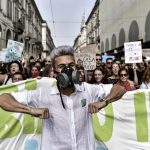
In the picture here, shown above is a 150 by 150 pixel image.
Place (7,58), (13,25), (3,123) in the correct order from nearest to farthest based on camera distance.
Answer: (3,123) → (7,58) → (13,25)

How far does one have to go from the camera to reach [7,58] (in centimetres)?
1076

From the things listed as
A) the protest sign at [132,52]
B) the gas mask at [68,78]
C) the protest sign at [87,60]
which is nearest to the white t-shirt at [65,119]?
the gas mask at [68,78]

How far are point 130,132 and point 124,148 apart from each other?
0.21 metres

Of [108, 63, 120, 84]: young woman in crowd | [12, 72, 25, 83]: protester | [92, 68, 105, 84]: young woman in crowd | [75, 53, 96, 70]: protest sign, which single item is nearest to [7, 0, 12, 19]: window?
[75, 53, 96, 70]: protest sign

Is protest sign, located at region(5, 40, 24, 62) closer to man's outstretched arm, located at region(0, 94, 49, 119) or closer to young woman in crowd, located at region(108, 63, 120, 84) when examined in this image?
young woman in crowd, located at region(108, 63, 120, 84)

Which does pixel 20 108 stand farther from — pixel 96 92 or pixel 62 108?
pixel 96 92

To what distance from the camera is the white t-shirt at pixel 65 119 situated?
267 cm

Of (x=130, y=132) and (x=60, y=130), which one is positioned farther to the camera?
(x=130, y=132)

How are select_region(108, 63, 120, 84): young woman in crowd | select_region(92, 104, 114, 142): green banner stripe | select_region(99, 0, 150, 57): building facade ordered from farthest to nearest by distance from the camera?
select_region(99, 0, 150, 57): building facade
select_region(108, 63, 120, 84): young woman in crowd
select_region(92, 104, 114, 142): green banner stripe

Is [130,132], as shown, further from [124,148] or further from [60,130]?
[60,130]

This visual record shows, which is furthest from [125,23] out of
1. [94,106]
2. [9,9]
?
[94,106]

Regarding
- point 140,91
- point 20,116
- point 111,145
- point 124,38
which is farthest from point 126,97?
point 124,38

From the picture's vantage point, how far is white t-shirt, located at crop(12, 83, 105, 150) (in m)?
2.67

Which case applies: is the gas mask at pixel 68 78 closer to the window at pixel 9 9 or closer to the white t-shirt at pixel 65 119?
the white t-shirt at pixel 65 119
